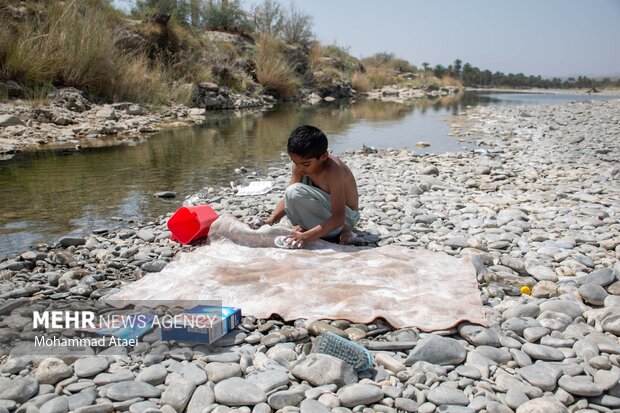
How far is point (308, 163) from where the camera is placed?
312 centimetres

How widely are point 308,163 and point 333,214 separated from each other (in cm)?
37

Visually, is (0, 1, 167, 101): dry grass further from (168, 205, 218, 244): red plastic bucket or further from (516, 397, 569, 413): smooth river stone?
(516, 397, 569, 413): smooth river stone

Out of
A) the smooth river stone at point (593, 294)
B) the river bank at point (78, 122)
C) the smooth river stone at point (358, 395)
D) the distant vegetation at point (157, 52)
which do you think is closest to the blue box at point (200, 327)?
the smooth river stone at point (358, 395)

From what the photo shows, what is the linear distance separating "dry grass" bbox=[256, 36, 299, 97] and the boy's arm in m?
16.5

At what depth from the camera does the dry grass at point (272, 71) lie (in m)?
19.0

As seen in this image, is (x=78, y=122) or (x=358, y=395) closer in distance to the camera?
(x=358, y=395)

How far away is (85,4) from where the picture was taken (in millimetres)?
11859

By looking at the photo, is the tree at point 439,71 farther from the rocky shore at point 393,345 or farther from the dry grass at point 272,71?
the rocky shore at point 393,345

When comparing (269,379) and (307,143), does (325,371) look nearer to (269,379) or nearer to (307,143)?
(269,379)

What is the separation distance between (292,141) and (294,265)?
758 millimetres

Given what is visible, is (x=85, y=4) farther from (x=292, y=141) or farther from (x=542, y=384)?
(x=542, y=384)

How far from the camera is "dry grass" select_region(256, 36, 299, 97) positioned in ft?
62.2

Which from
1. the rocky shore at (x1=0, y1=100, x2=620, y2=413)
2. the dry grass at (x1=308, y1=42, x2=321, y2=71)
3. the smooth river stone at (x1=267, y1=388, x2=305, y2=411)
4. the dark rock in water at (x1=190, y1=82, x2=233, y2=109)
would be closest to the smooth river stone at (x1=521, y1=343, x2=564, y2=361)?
the rocky shore at (x1=0, y1=100, x2=620, y2=413)

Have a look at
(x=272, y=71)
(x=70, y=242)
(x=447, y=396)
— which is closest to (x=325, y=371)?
(x=447, y=396)
